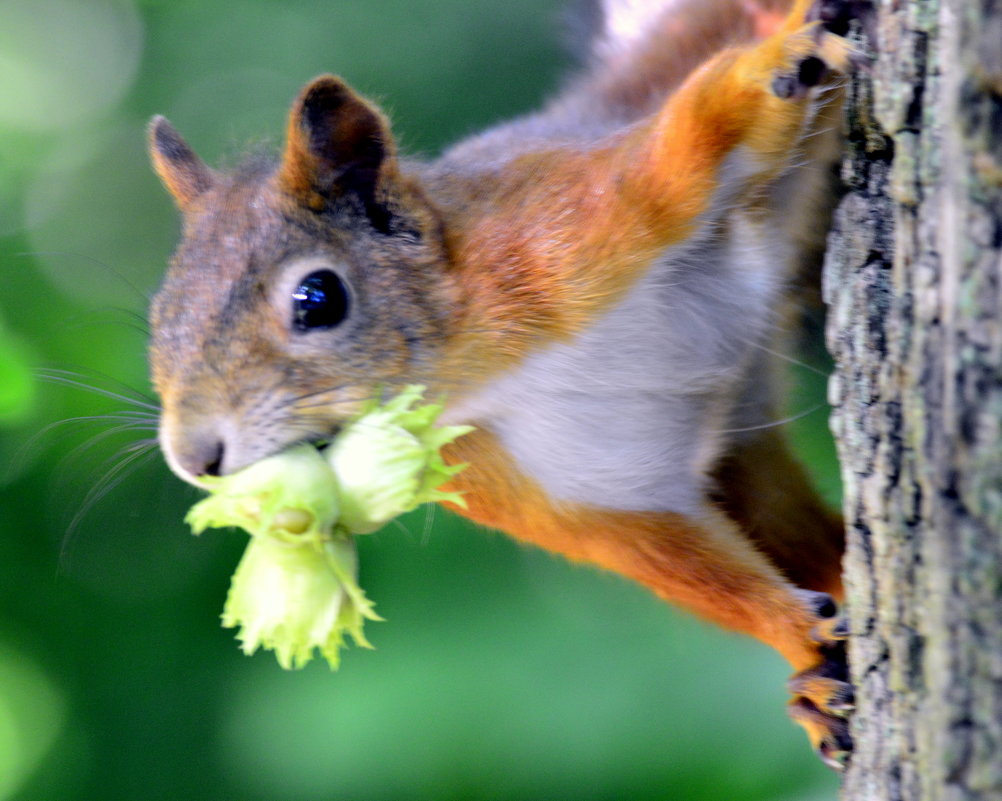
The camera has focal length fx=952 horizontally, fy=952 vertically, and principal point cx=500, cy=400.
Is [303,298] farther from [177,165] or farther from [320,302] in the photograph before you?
[177,165]

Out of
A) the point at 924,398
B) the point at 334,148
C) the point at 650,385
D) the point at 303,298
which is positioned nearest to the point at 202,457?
the point at 303,298

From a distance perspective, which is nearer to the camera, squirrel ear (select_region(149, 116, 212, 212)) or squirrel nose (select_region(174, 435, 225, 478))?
squirrel nose (select_region(174, 435, 225, 478))

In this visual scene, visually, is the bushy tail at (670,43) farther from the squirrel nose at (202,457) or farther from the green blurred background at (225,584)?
the squirrel nose at (202,457)

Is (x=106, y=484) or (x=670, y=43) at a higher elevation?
(x=670, y=43)

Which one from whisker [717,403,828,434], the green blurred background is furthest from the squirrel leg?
the green blurred background

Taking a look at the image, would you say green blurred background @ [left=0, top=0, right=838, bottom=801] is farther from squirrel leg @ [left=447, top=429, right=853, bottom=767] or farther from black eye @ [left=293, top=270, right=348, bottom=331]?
black eye @ [left=293, top=270, right=348, bottom=331]

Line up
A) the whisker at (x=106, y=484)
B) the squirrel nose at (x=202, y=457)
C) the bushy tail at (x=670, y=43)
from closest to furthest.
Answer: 1. the squirrel nose at (x=202, y=457)
2. the whisker at (x=106, y=484)
3. the bushy tail at (x=670, y=43)

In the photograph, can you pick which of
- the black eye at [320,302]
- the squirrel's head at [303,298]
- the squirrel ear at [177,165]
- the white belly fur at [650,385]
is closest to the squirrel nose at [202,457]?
the squirrel's head at [303,298]

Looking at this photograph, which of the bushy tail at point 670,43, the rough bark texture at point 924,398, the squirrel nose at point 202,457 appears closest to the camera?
the rough bark texture at point 924,398

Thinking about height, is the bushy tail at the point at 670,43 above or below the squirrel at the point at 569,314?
above
